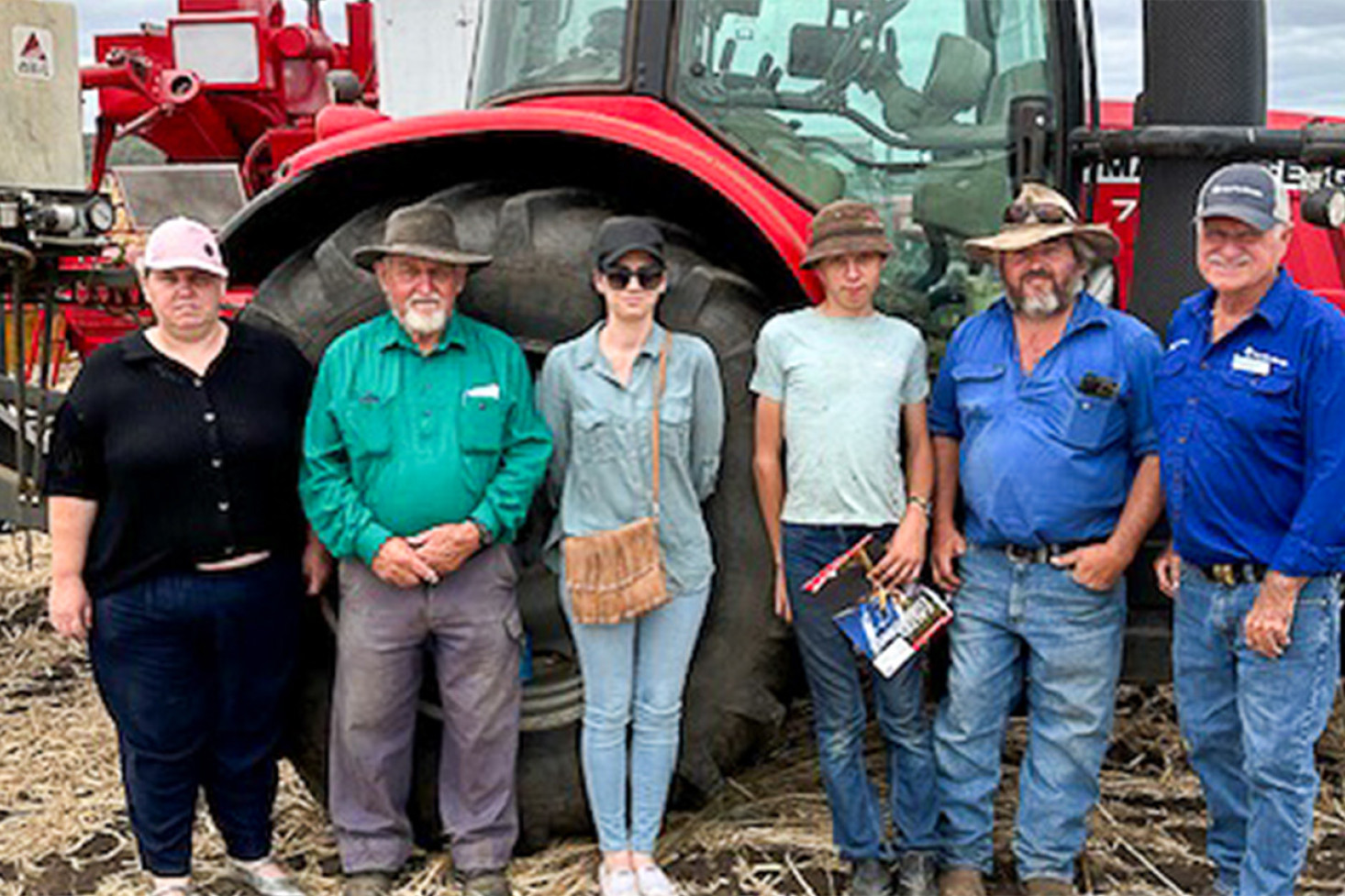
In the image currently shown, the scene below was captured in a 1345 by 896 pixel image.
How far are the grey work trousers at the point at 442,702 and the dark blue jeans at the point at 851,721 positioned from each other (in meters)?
0.67

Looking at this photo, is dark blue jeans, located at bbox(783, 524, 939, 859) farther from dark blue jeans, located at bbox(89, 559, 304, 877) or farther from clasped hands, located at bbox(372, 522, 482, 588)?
dark blue jeans, located at bbox(89, 559, 304, 877)

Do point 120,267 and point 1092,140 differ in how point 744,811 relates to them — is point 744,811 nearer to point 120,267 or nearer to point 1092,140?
point 1092,140

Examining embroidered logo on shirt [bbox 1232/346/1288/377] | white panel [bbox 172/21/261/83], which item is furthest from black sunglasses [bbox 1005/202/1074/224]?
white panel [bbox 172/21/261/83]

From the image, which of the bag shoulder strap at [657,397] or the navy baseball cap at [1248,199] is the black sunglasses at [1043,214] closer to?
the navy baseball cap at [1248,199]

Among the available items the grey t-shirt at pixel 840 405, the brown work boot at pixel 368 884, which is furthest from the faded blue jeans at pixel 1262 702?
the brown work boot at pixel 368 884

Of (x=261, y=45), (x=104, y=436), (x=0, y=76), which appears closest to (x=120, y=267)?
(x=0, y=76)

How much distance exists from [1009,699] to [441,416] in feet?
4.60

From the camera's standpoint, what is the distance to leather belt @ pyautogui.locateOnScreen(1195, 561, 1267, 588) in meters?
3.04

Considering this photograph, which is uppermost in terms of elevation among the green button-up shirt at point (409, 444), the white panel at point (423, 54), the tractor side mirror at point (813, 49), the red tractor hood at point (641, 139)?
the white panel at point (423, 54)

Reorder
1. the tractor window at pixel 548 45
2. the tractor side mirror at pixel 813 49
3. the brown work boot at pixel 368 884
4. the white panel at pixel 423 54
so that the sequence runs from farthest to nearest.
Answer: the white panel at pixel 423 54 → the tractor window at pixel 548 45 → the tractor side mirror at pixel 813 49 → the brown work boot at pixel 368 884

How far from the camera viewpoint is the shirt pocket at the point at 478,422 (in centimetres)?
332

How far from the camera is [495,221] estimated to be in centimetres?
357

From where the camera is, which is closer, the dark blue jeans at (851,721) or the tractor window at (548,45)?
the dark blue jeans at (851,721)

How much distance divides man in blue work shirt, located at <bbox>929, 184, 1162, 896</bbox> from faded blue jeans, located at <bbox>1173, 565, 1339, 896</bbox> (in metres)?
0.17
